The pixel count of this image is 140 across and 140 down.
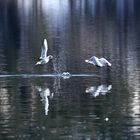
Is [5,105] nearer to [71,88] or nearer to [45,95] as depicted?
[45,95]

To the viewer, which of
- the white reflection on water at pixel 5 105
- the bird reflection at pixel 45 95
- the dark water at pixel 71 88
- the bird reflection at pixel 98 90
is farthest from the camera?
the bird reflection at pixel 98 90

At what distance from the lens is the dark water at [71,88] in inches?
971

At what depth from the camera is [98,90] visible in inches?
1255

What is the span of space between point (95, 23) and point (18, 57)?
33652 millimetres

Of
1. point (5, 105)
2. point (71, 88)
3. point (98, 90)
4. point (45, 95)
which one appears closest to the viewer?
point (5, 105)

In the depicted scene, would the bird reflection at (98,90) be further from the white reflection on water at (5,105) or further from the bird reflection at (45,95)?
the white reflection on water at (5,105)

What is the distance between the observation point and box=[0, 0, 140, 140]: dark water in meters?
24.7

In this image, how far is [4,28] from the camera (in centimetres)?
7944

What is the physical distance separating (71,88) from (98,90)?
1086mm

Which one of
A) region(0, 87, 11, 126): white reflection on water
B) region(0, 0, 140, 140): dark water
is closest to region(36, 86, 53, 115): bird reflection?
region(0, 0, 140, 140): dark water

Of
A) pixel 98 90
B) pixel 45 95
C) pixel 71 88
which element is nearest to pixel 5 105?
pixel 45 95

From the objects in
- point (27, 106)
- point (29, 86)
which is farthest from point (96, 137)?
point (29, 86)

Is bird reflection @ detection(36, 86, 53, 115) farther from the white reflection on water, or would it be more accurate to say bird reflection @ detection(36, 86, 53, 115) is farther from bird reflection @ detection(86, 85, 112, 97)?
bird reflection @ detection(86, 85, 112, 97)

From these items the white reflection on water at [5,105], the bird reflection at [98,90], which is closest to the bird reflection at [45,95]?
the white reflection on water at [5,105]
